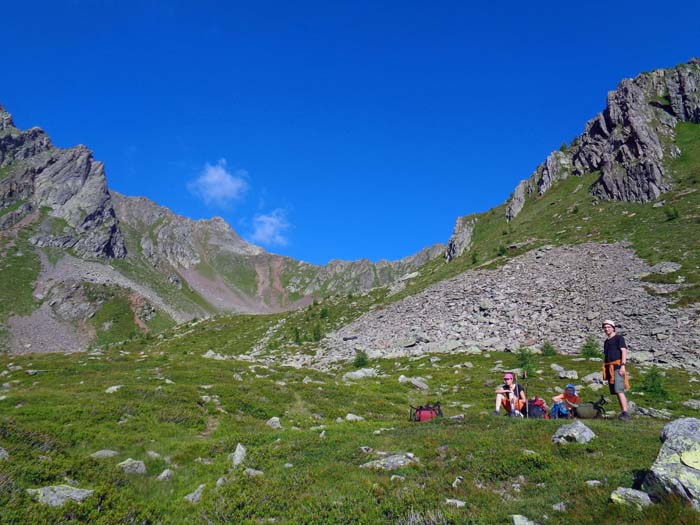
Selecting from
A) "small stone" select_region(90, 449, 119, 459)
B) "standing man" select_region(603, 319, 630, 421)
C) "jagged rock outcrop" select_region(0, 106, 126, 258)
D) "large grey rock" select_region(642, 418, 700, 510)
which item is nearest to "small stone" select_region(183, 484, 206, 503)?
"small stone" select_region(90, 449, 119, 459)

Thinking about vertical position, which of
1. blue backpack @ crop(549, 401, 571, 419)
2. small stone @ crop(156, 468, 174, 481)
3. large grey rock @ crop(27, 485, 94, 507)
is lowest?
small stone @ crop(156, 468, 174, 481)

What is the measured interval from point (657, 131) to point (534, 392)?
3101 inches

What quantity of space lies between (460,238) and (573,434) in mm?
83055

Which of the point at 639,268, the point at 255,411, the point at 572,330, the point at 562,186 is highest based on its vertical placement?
the point at 562,186

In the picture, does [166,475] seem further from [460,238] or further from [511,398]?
[460,238]

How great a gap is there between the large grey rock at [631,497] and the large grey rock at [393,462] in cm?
549

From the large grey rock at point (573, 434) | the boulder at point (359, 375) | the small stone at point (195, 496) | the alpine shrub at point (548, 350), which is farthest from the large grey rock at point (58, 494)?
the alpine shrub at point (548, 350)

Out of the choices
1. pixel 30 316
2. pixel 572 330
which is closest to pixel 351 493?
pixel 572 330

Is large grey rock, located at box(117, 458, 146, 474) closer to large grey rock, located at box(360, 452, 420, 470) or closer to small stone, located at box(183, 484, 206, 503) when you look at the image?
small stone, located at box(183, 484, 206, 503)

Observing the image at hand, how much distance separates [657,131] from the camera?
76688 mm

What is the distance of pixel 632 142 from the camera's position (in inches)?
2847

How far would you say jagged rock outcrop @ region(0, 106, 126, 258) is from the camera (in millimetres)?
171750

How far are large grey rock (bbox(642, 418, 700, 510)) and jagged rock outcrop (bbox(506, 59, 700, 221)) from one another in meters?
70.7

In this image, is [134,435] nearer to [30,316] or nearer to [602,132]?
[602,132]
